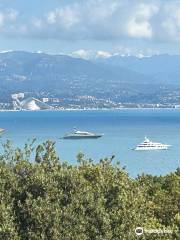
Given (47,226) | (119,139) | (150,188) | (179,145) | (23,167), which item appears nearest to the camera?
(47,226)

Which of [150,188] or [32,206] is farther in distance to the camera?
[150,188]

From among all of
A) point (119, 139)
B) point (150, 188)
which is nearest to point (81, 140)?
point (119, 139)

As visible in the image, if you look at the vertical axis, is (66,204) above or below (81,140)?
above

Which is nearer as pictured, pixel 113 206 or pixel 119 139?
pixel 113 206

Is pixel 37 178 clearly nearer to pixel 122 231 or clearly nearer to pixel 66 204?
pixel 66 204

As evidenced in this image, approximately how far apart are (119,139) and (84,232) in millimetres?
130595

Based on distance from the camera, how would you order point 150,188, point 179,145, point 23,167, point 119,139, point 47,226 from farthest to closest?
1. point 119,139
2. point 179,145
3. point 150,188
4. point 23,167
5. point 47,226

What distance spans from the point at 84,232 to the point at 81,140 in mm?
134942

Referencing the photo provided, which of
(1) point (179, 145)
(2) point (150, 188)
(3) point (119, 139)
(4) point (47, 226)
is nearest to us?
(4) point (47, 226)

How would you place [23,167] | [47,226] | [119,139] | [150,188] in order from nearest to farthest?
[47,226]
[23,167]
[150,188]
[119,139]

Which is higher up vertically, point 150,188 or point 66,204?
point 66,204

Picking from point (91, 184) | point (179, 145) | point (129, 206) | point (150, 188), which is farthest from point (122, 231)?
point (179, 145)

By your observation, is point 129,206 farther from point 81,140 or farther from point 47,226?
point 81,140

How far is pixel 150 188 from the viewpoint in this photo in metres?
36.0
